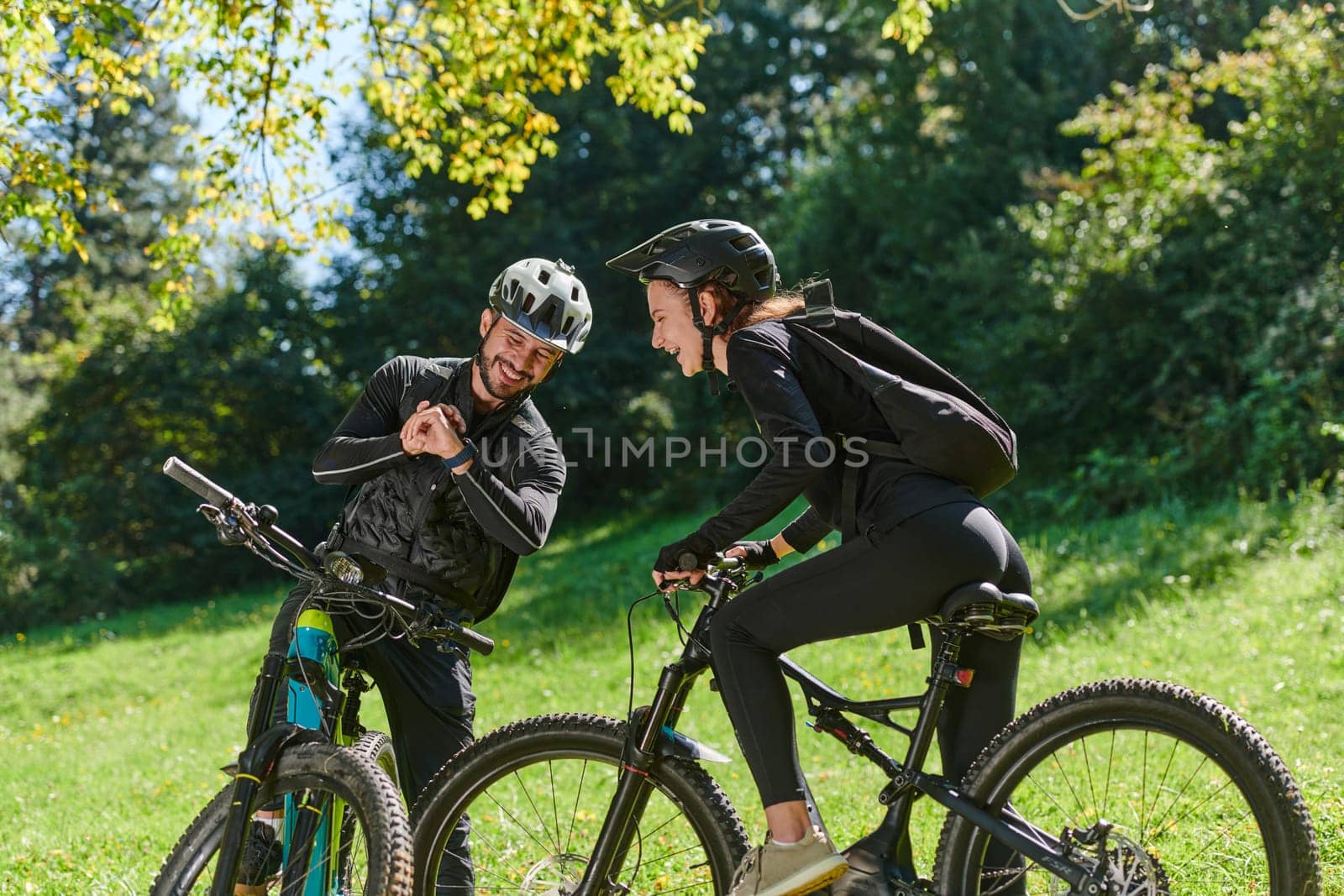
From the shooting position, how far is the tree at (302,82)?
7.48 m

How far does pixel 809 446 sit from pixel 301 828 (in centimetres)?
176

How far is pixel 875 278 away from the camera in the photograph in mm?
21578

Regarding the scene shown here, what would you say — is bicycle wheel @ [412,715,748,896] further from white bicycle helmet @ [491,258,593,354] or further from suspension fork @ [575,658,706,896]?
white bicycle helmet @ [491,258,593,354]

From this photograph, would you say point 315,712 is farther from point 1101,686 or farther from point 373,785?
point 1101,686

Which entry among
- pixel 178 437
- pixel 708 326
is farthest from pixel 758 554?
pixel 178 437

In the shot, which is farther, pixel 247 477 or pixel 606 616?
pixel 247 477

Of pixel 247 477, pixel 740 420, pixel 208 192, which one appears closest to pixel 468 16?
pixel 208 192

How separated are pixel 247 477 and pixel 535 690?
639 inches

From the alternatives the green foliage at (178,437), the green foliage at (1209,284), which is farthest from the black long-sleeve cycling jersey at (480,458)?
the green foliage at (178,437)

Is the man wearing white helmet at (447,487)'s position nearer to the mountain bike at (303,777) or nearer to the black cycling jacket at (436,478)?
the black cycling jacket at (436,478)

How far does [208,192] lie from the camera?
859 centimetres

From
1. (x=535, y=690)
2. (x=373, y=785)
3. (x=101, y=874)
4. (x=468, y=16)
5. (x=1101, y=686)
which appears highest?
(x=468, y=16)

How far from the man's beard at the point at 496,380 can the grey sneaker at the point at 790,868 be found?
163 cm

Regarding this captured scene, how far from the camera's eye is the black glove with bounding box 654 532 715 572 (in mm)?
3207
